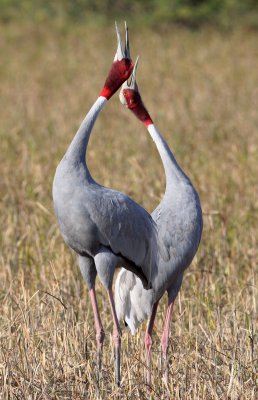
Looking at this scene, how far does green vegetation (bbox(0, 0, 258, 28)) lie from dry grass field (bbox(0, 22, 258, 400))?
3732 millimetres

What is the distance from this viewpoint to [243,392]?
13.2 ft

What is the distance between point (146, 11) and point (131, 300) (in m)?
19.2

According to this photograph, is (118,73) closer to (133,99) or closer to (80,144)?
(133,99)

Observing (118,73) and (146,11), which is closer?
(118,73)

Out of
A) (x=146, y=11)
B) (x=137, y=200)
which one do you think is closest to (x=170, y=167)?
(x=137, y=200)

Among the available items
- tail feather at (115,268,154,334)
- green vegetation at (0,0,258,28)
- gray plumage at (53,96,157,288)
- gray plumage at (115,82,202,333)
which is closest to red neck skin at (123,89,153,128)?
gray plumage at (115,82,202,333)

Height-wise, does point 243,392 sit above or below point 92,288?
below

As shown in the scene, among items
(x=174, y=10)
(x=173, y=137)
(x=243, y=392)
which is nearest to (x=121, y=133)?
(x=173, y=137)

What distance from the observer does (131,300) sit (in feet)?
14.9

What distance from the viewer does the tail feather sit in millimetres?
4469

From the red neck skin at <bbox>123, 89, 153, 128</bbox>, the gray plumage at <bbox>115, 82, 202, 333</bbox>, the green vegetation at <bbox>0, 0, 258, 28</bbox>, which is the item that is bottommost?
the gray plumage at <bbox>115, 82, 202, 333</bbox>

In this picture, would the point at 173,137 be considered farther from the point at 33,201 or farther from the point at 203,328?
the point at 203,328

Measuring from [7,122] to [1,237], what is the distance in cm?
530

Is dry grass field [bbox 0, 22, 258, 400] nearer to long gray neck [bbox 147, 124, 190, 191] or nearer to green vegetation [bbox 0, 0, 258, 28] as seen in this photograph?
long gray neck [bbox 147, 124, 190, 191]
